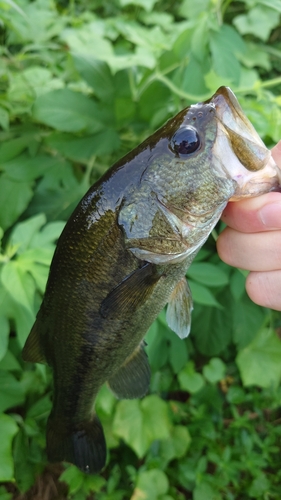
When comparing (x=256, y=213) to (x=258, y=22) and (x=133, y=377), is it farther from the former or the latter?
(x=258, y=22)

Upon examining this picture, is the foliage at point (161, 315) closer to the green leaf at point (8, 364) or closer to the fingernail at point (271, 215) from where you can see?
the green leaf at point (8, 364)

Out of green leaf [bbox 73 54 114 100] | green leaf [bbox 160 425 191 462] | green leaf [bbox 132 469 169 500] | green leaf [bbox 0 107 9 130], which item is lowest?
green leaf [bbox 160 425 191 462]

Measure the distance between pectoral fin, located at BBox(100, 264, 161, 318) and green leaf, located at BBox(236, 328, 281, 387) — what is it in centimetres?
127

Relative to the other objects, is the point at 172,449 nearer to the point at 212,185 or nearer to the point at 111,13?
the point at 212,185

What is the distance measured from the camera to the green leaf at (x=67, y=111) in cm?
143

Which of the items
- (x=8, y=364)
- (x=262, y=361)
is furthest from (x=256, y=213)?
(x=262, y=361)

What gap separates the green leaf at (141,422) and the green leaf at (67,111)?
3.74 feet

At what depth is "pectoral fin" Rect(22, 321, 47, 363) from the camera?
98 centimetres

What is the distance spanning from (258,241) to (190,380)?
1123 mm

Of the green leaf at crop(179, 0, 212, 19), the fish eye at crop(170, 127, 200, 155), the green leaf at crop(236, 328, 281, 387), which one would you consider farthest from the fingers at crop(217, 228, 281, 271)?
the green leaf at crop(179, 0, 212, 19)

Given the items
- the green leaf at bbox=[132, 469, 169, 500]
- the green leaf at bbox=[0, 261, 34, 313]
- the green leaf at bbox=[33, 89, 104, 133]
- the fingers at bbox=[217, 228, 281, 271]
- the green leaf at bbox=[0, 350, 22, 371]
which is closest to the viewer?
the fingers at bbox=[217, 228, 281, 271]

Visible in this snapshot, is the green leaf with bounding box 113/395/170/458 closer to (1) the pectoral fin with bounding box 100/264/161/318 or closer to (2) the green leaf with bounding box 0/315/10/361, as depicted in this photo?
(2) the green leaf with bounding box 0/315/10/361

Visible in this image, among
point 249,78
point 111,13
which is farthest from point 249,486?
point 111,13

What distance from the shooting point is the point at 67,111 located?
1.47m
